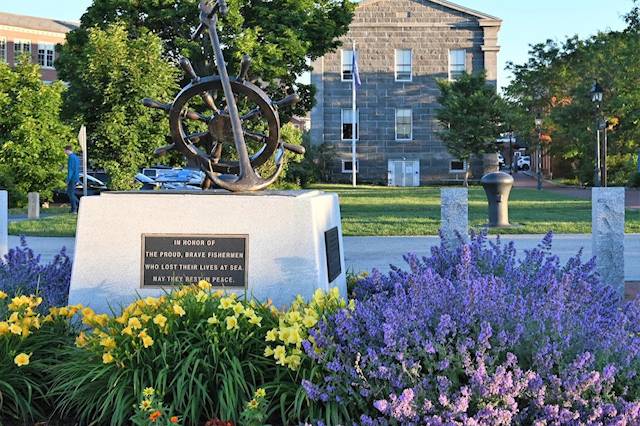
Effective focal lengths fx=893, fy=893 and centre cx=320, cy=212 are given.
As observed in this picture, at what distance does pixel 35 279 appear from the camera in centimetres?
720

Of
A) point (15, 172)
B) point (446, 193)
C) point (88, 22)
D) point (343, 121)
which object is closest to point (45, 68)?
point (343, 121)

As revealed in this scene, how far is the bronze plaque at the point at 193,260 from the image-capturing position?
22.0 feet

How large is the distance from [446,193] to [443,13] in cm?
5151

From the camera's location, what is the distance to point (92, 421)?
489 centimetres

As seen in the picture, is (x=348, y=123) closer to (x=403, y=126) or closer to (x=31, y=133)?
(x=403, y=126)

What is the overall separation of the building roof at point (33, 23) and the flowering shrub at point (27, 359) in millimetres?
75485

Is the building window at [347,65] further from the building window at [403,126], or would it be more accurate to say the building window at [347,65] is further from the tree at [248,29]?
the tree at [248,29]

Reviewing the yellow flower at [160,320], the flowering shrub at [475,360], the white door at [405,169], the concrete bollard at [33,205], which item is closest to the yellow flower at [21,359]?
the yellow flower at [160,320]

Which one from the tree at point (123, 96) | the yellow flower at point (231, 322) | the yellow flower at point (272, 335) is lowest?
the yellow flower at point (272, 335)

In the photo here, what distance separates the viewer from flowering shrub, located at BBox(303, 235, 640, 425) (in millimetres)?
4129

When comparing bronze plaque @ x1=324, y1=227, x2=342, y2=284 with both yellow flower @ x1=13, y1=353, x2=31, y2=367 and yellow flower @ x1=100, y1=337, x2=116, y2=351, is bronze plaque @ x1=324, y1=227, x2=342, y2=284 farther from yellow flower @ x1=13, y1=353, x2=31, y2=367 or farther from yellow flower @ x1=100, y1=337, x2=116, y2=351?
yellow flower @ x1=13, y1=353, x2=31, y2=367

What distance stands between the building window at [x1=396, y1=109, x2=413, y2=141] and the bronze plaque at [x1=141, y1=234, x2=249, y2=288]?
5373 cm

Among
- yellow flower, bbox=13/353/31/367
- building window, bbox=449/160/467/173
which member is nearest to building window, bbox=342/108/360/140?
building window, bbox=449/160/467/173

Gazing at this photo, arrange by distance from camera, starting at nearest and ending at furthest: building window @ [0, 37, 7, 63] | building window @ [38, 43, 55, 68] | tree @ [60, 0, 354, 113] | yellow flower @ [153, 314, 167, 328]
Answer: yellow flower @ [153, 314, 167, 328], tree @ [60, 0, 354, 113], building window @ [0, 37, 7, 63], building window @ [38, 43, 55, 68]
